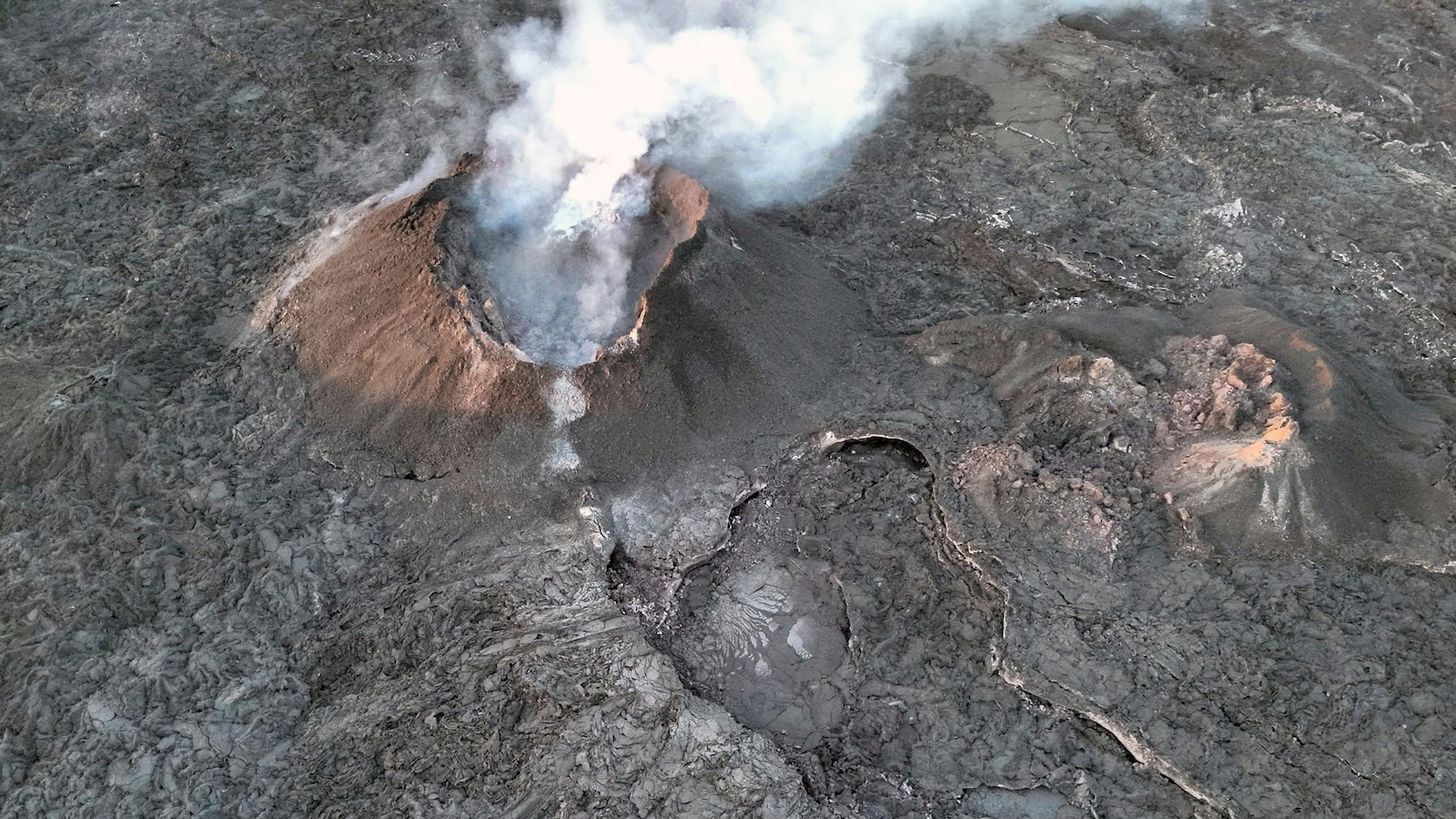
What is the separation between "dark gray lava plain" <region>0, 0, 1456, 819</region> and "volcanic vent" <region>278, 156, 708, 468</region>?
32 centimetres

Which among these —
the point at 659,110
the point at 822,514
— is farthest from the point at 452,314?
the point at 659,110

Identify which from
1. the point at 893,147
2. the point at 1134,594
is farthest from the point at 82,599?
the point at 893,147

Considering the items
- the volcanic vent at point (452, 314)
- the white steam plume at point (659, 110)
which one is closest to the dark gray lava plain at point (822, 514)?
the volcanic vent at point (452, 314)

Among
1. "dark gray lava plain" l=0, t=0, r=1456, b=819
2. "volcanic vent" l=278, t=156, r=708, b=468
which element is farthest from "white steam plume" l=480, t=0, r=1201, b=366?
"dark gray lava plain" l=0, t=0, r=1456, b=819

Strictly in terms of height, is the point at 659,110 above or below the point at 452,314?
above

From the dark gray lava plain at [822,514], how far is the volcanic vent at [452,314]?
315 millimetres

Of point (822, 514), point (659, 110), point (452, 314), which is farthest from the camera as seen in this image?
point (659, 110)

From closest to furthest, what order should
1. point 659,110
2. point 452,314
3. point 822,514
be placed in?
point 822,514 < point 452,314 < point 659,110

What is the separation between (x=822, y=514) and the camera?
850cm

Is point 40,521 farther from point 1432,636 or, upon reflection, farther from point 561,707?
point 1432,636

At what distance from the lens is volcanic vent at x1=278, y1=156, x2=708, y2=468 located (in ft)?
28.8

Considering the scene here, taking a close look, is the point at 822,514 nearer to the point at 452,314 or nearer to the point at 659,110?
the point at 452,314

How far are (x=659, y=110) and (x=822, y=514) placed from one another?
19.9ft

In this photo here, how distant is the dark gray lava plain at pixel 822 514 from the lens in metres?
6.93
